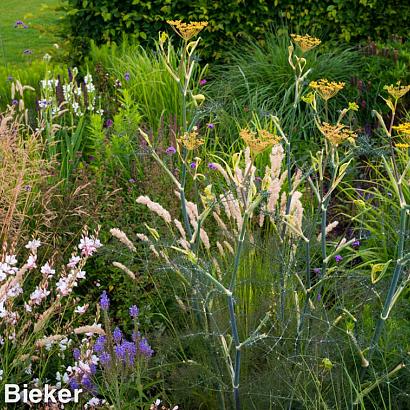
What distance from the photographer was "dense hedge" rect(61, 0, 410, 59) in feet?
25.5

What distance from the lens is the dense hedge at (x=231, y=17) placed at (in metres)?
7.78

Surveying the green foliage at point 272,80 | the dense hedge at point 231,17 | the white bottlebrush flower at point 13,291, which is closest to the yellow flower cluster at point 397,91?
the white bottlebrush flower at point 13,291

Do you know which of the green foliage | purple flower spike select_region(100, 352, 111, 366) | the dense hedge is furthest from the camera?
Result: the dense hedge

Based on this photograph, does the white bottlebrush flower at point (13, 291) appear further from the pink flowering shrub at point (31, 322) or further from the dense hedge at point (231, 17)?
the dense hedge at point (231, 17)

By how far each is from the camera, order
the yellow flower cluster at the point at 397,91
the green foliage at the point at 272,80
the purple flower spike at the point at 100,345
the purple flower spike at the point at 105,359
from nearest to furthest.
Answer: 1. the yellow flower cluster at the point at 397,91
2. the purple flower spike at the point at 105,359
3. the purple flower spike at the point at 100,345
4. the green foliage at the point at 272,80

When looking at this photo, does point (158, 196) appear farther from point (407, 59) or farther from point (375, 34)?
point (375, 34)

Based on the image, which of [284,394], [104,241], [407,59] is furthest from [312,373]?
[407,59]

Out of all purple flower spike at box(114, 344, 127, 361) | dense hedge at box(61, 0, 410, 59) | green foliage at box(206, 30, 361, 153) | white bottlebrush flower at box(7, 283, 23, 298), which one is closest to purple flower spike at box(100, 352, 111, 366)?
purple flower spike at box(114, 344, 127, 361)

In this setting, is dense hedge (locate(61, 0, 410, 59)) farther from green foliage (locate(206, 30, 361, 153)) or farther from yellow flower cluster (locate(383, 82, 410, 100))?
yellow flower cluster (locate(383, 82, 410, 100))

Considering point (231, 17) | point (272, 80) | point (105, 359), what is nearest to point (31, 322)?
point (105, 359)

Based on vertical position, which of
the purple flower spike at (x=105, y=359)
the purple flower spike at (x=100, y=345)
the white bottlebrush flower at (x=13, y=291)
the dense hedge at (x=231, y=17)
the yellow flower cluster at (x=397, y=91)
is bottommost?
the purple flower spike at (x=100, y=345)

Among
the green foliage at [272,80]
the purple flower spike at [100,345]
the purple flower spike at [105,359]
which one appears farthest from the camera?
the green foliage at [272,80]

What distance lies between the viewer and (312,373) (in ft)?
8.82

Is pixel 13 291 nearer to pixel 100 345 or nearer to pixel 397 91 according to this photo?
pixel 100 345
